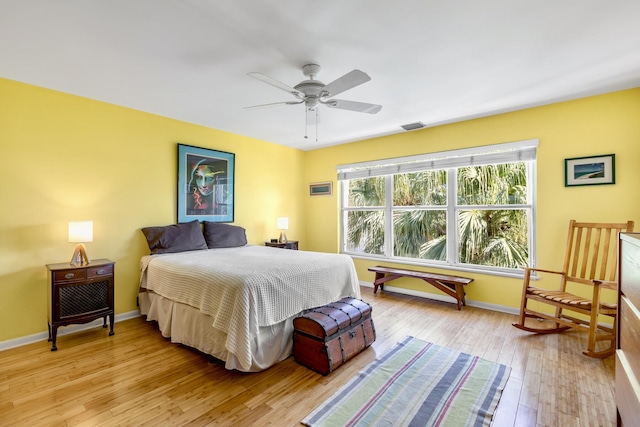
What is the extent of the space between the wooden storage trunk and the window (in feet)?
7.15

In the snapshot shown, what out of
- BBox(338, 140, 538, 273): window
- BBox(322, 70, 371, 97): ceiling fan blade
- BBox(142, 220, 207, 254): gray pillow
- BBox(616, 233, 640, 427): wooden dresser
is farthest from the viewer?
BBox(338, 140, 538, 273): window

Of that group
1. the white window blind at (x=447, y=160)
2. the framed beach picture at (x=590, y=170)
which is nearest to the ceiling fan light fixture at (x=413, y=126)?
the white window blind at (x=447, y=160)

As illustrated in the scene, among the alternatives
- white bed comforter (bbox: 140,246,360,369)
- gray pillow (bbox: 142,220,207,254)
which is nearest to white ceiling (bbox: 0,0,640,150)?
gray pillow (bbox: 142,220,207,254)

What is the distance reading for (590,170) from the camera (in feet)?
10.1

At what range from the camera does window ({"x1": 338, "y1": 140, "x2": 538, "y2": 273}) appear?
3.65 meters

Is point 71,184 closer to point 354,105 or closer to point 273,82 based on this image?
point 273,82

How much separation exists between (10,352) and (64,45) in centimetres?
268

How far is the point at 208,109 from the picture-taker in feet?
11.3

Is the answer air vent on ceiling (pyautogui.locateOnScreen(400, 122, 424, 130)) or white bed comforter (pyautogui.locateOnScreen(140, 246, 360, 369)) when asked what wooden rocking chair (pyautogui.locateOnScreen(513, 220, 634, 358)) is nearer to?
white bed comforter (pyautogui.locateOnScreen(140, 246, 360, 369))

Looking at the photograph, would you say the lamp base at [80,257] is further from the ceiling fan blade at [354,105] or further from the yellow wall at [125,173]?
the ceiling fan blade at [354,105]

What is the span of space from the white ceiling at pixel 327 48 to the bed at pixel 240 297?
1739mm

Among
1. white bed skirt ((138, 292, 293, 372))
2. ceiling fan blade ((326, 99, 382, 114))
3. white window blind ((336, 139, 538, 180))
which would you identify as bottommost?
white bed skirt ((138, 292, 293, 372))

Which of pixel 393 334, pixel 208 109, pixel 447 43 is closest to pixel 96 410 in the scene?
pixel 393 334

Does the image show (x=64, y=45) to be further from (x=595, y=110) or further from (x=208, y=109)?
(x=595, y=110)
